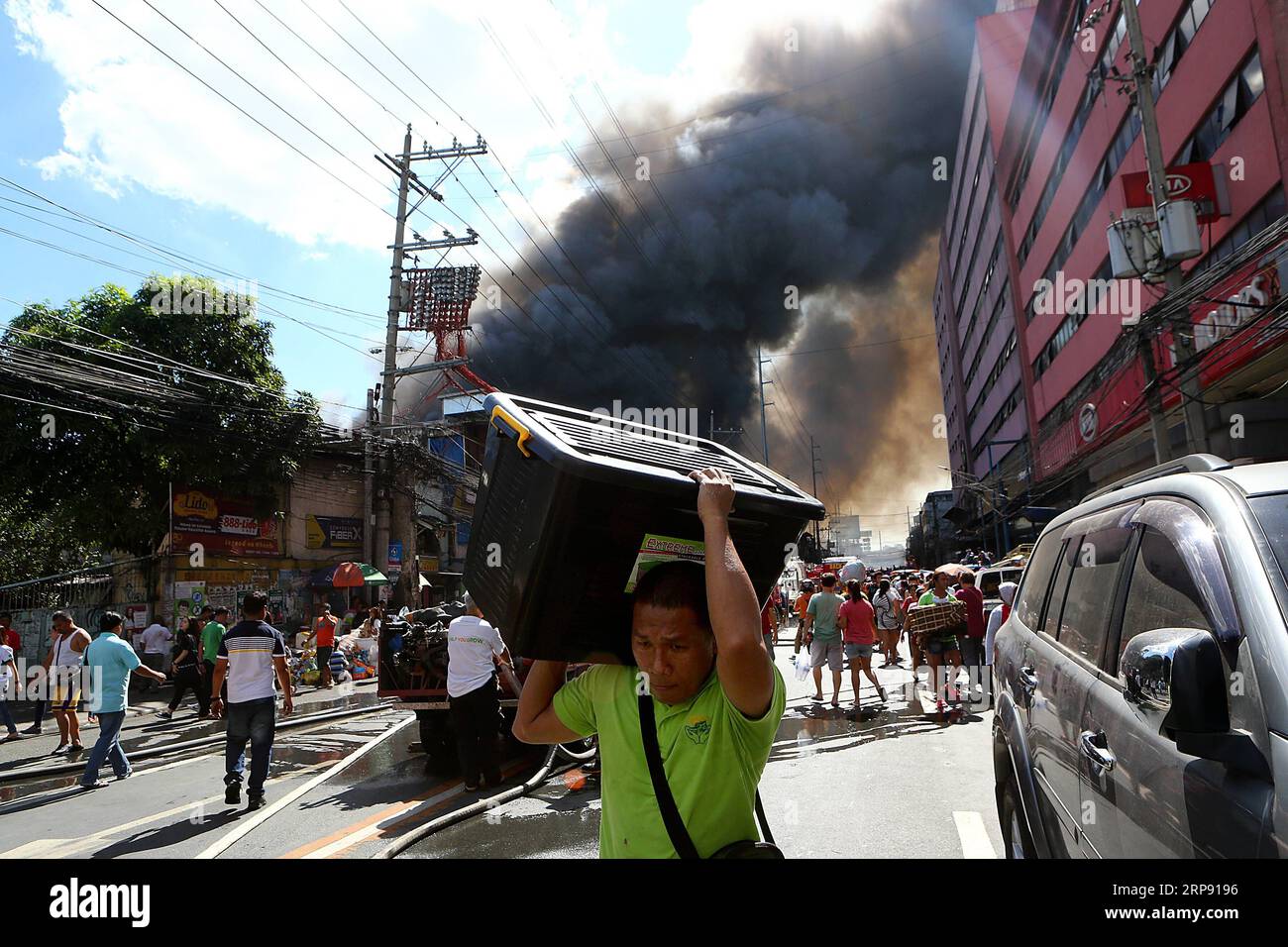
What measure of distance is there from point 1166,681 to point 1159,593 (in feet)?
2.13

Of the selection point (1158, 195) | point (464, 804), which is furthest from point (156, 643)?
point (1158, 195)

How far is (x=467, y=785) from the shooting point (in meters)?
6.11

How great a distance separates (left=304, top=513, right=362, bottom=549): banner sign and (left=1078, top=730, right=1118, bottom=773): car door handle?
21331mm

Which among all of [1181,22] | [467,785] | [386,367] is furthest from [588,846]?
[1181,22]

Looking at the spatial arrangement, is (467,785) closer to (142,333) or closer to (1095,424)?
(142,333)

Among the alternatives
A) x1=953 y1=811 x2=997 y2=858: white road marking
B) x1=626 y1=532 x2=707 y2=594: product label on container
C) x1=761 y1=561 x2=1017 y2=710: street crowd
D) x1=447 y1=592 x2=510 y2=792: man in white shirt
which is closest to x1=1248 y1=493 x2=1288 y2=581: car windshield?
x1=626 y1=532 x2=707 y2=594: product label on container

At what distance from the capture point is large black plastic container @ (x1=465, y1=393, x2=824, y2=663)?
67.1 inches

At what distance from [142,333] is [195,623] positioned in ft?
26.3

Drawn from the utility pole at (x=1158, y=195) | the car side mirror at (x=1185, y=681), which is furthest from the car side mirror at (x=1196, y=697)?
the utility pole at (x=1158, y=195)

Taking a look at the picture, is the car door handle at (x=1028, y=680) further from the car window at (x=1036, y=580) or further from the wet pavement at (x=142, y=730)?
the wet pavement at (x=142, y=730)

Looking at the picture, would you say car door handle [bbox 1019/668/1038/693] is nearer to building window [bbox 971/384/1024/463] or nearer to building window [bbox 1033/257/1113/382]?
building window [bbox 1033/257/1113/382]

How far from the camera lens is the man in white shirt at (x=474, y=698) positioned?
6141 millimetres

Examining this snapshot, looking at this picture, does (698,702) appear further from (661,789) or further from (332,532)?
(332,532)

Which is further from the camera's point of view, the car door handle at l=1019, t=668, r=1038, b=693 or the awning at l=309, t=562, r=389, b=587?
the awning at l=309, t=562, r=389, b=587
